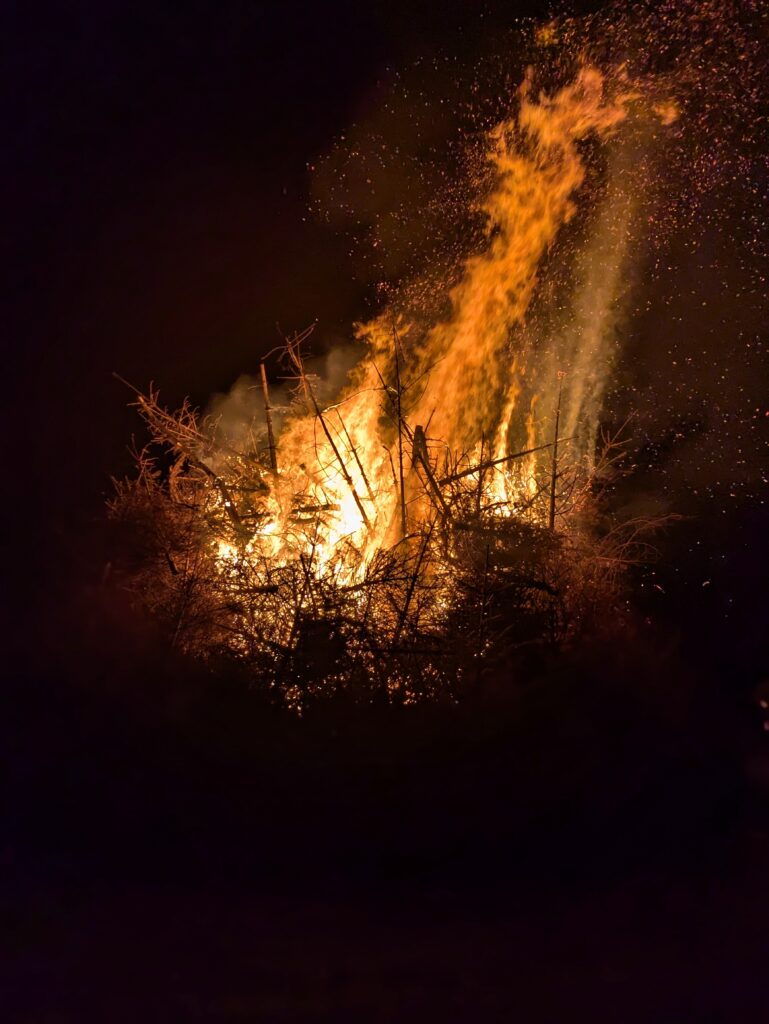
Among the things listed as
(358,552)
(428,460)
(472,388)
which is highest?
(472,388)

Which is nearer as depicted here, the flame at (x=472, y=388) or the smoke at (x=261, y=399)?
the flame at (x=472, y=388)

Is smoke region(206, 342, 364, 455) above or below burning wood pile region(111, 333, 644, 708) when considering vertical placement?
above

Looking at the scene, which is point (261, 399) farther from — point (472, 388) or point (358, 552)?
point (472, 388)

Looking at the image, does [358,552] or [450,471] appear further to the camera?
[450,471]

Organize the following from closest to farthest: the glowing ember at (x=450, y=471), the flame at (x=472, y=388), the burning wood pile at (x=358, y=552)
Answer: the burning wood pile at (x=358, y=552) < the glowing ember at (x=450, y=471) < the flame at (x=472, y=388)

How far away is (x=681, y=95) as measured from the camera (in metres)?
4.29

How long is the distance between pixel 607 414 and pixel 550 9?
2488 millimetres

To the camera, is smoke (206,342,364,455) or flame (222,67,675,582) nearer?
flame (222,67,675,582)

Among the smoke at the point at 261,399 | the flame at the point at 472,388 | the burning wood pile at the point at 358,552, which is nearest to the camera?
the burning wood pile at the point at 358,552

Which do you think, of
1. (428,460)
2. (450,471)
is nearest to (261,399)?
(428,460)

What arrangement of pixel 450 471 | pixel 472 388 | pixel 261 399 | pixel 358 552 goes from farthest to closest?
1. pixel 472 388
2. pixel 261 399
3. pixel 450 471
4. pixel 358 552

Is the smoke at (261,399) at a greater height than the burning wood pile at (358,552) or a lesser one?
greater

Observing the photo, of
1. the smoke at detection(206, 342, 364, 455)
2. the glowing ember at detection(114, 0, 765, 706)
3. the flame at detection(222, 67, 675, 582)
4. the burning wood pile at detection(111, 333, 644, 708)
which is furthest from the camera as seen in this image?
the smoke at detection(206, 342, 364, 455)

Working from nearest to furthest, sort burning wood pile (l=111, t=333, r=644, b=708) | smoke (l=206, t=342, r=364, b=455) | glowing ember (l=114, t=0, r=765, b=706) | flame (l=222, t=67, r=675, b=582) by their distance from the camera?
burning wood pile (l=111, t=333, r=644, b=708)
glowing ember (l=114, t=0, r=765, b=706)
flame (l=222, t=67, r=675, b=582)
smoke (l=206, t=342, r=364, b=455)
